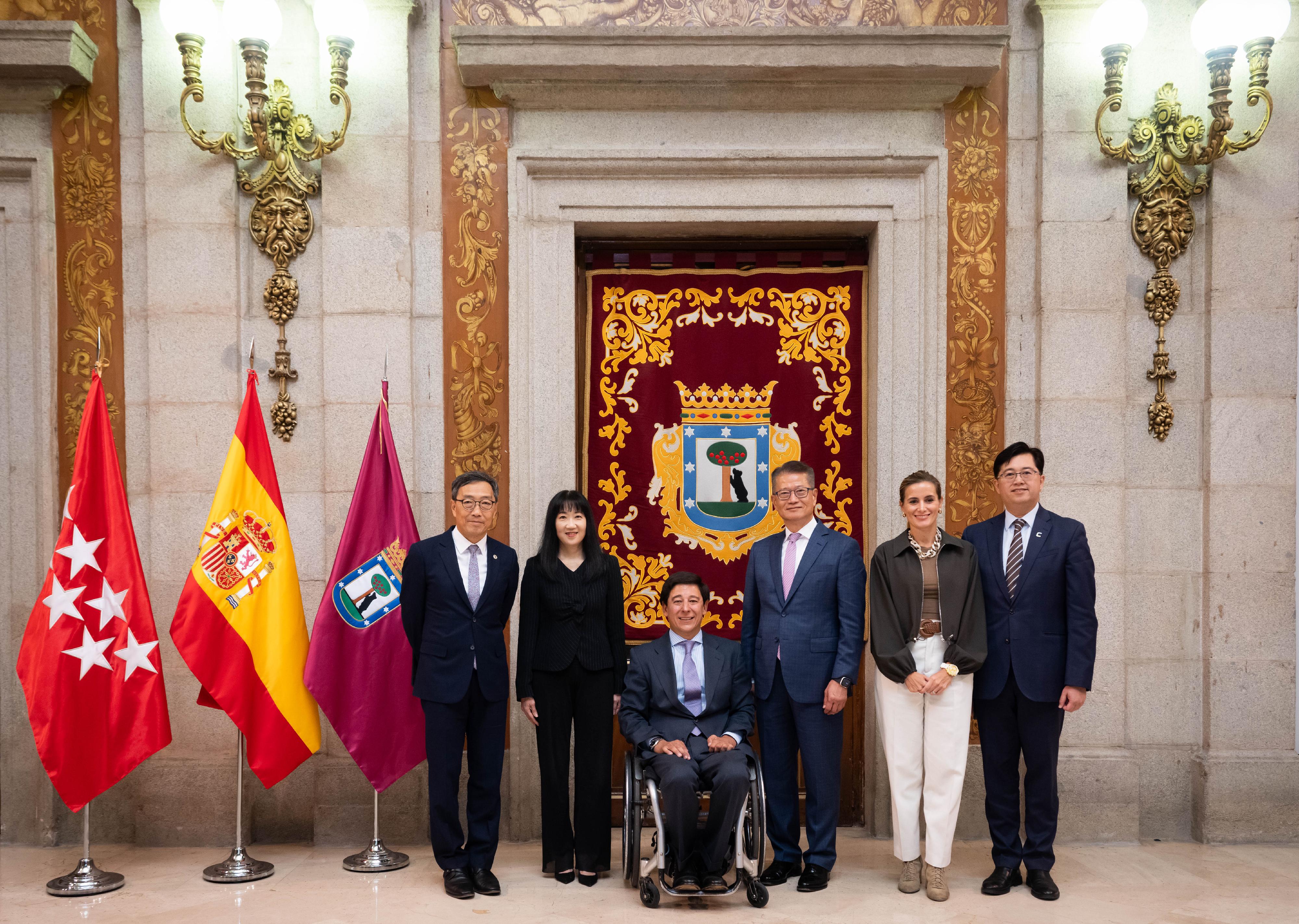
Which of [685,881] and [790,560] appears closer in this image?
[685,881]

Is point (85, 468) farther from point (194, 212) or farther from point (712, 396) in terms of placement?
point (712, 396)

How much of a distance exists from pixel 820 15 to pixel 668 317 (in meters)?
1.69

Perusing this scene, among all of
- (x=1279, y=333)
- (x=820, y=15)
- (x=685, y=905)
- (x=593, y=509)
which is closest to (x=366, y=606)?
(x=593, y=509)

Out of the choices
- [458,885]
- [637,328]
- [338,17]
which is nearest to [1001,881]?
[458,885]

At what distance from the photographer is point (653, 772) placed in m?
3.82

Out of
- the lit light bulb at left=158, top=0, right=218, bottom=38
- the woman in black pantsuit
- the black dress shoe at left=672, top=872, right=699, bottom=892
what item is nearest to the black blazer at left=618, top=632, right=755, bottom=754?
the woman in black pantsuit

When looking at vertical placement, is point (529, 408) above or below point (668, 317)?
below

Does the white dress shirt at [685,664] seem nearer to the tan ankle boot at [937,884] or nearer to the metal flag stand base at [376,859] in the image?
the tan ankle boot at [937,884]

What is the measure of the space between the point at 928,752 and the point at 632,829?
127 cm

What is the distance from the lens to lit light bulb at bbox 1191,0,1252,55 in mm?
4438

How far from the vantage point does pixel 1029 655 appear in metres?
3.96

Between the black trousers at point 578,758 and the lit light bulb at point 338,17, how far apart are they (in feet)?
10.3

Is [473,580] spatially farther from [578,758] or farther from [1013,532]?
[1013,532]

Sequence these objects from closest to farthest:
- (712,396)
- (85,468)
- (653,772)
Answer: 1. (653,772)
2. (85,468)
3. (712,396)
